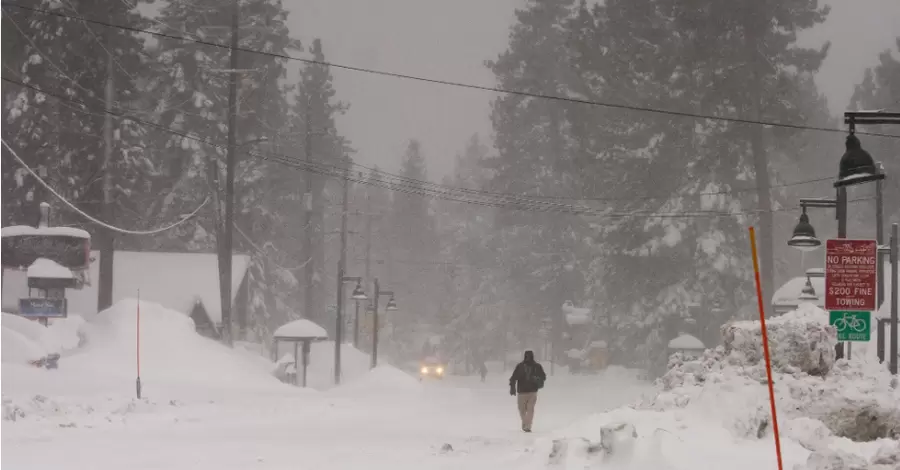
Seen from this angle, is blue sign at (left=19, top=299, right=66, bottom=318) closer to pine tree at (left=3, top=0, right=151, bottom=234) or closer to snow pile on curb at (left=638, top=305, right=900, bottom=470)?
pine tree at (left=3, top=0, right=151, bottom=234)

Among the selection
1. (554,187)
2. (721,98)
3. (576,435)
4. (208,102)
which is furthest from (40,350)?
(554,187)

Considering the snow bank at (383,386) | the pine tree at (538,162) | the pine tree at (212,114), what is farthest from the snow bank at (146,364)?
the pine tree at (538,162)

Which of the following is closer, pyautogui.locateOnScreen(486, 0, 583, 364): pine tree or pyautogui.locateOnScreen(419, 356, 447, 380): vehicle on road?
pyautogui.locateOnScreen(486, 0, 583, 364): pine tree

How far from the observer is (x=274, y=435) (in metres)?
19.0

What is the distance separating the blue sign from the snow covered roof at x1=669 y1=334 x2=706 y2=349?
25872 millimetres

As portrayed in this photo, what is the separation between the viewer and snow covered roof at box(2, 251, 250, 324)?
4756 centimetres

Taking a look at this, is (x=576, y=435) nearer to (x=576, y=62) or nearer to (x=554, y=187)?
(x=576, y=62)

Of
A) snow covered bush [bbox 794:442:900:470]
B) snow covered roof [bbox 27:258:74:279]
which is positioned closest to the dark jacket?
snow covered bush [bbox 794:442:900:470]

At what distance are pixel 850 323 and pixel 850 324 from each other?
0.02 metres

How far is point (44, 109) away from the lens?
135 ft

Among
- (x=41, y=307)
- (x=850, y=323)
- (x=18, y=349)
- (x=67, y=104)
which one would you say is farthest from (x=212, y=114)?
(x=850, y=323)

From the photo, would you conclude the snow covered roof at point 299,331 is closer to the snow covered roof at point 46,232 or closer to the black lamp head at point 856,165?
the snow covered roof at point 46,232

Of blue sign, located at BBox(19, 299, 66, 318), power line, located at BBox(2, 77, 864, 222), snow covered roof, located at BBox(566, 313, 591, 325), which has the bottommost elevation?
snow covered roof, located at BBox(566, 313, 591, 325)

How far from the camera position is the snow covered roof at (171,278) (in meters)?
47.6
